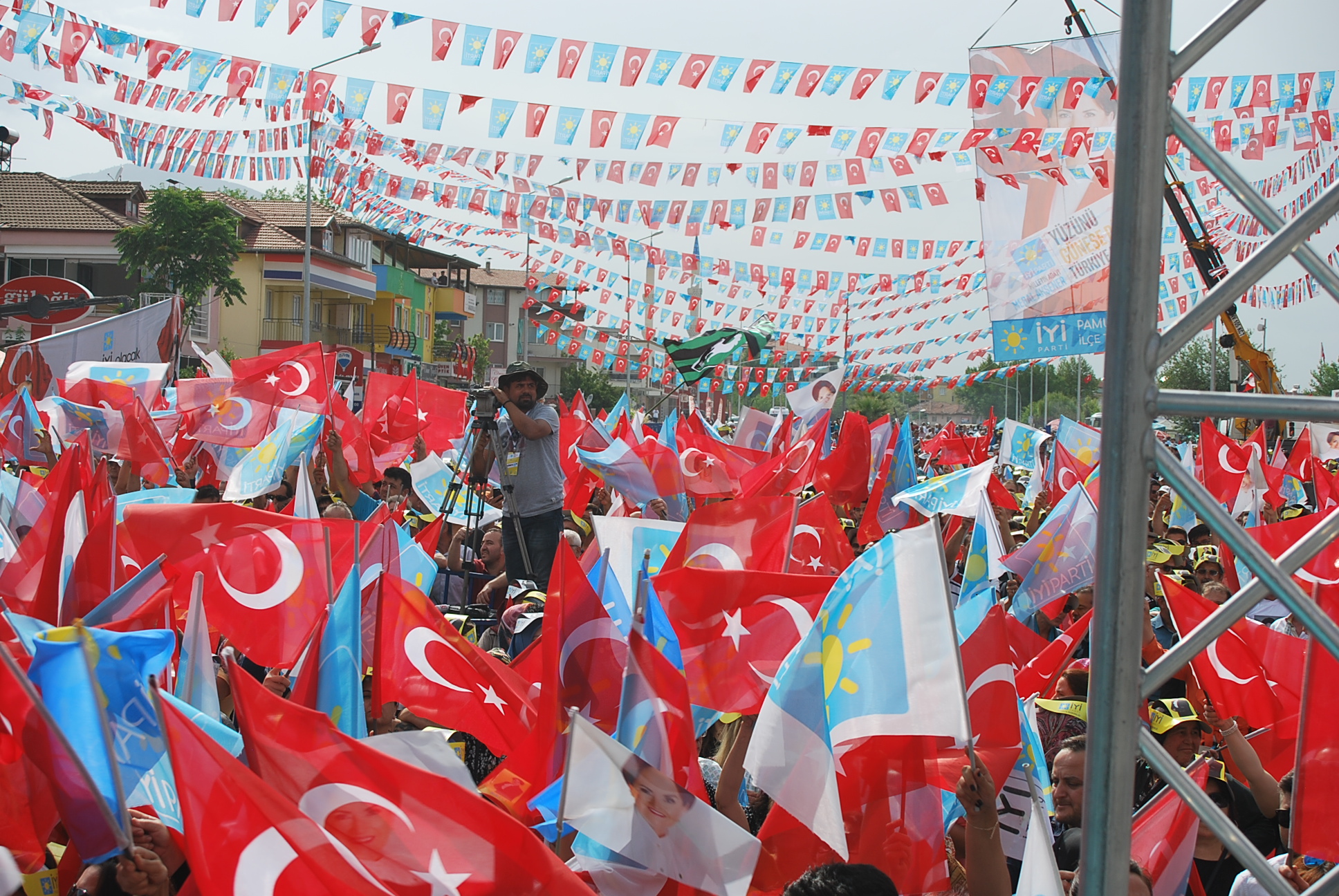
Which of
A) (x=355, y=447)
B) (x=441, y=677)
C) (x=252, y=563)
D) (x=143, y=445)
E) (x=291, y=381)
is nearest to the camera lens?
(x=441, y=677)

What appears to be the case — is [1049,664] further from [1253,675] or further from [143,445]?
[143,445]

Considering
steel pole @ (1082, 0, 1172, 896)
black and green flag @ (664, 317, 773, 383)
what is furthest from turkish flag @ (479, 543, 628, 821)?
black and green flag @ (664, 317, 773, 383)

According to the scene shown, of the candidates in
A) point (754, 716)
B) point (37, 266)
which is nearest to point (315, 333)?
point (37, 266)

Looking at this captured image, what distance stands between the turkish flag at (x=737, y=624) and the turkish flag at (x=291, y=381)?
6690mm

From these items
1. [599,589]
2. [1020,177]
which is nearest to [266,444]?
[599,589]

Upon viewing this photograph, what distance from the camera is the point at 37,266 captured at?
4069cm

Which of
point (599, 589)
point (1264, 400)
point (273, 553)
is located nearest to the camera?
point (1264, 400)

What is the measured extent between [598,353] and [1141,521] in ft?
80.7

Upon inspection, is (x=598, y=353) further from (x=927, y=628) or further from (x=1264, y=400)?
(x=1264, y=400)

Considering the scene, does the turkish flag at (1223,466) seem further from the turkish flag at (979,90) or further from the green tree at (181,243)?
the green tree at (181,243)

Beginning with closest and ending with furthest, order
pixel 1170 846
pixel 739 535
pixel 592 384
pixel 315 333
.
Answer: pixel 1170 846, pixel 739 535, pixel 315 333, pixel 592 384

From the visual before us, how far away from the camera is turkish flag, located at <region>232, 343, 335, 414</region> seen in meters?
10.7

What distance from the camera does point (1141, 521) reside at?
1941mm

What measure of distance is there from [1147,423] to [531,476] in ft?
20.1
